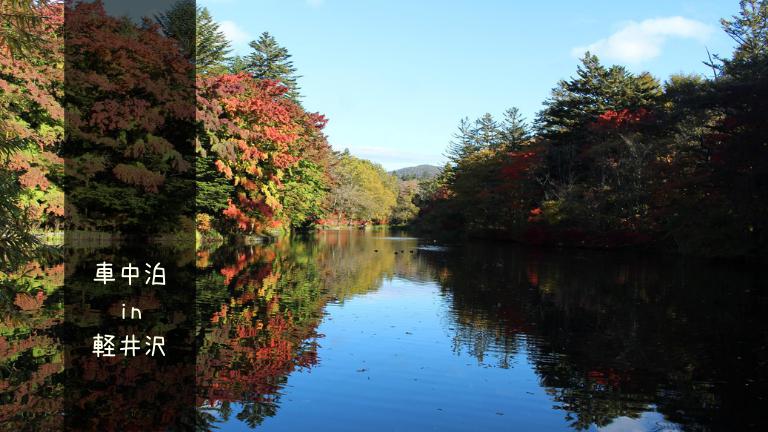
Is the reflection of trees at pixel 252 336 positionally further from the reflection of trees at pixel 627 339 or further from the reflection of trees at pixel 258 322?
the reflection of trees at pixel 627 339

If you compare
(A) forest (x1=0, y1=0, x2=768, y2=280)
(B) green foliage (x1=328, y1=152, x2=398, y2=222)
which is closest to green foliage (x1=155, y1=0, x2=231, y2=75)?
(A) forest (x1=0, y1=0, x2=768, y2=280)

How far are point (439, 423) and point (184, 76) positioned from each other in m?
24.1

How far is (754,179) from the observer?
945 inches

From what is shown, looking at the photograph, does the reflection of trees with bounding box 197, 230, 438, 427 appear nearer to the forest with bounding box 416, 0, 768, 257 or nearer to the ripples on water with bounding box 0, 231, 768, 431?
the ripples on water with bounding box 0, 231, 768, 431

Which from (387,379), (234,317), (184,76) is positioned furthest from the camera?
(184,76)

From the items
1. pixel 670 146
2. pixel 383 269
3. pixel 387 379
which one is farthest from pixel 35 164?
pixel 670 146

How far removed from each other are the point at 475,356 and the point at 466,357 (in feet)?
0.56

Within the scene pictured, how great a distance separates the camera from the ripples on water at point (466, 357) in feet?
22.3

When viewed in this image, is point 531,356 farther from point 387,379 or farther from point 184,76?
point 184,76

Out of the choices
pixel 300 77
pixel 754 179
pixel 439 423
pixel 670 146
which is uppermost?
pixel 300 77

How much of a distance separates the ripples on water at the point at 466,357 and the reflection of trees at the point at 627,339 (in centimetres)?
4

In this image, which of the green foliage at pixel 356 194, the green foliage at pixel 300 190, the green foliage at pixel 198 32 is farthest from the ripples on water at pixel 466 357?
the green foliage at pixel 356 194

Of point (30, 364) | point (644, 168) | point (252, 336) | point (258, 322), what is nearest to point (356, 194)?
point (644, 168)

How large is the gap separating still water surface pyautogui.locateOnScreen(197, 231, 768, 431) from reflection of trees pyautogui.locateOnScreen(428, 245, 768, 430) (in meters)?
0.04
